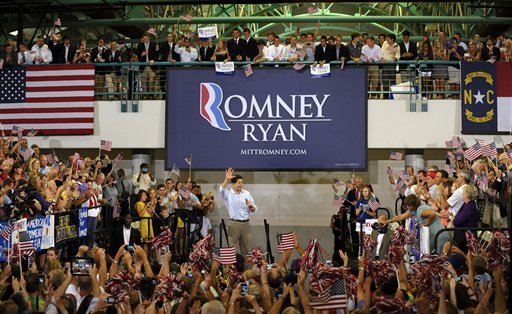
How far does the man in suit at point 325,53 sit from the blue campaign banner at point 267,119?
326 millimetres

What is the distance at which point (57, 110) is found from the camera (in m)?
19.2

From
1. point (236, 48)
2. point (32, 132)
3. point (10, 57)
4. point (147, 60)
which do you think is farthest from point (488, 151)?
point (10, 57)

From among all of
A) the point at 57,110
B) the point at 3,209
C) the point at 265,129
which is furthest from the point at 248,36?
the point at 3,209

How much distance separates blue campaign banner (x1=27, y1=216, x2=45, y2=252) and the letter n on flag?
9673 millimetres

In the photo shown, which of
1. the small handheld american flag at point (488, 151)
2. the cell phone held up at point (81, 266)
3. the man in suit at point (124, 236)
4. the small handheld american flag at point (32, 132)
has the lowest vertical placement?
the man in suit at point (124, 236)

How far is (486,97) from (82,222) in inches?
357

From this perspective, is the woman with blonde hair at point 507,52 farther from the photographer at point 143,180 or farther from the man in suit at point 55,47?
the man in suit at point 55,47

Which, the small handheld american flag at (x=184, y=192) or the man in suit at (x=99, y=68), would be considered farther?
the man in suit at (x=99, y=68)

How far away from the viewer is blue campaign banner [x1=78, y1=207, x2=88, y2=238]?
14.1m

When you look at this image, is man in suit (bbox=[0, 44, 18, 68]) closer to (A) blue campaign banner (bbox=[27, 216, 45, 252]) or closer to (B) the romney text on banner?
(B) the romney text on banner

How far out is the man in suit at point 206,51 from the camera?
19.2 meters

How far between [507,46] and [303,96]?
4.59m

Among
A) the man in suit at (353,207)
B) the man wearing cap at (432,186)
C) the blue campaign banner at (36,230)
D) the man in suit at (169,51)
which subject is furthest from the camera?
the man in suit at (169,51)

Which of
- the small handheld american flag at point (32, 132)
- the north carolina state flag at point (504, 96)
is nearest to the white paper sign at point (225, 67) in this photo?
the small handheld american flag at point (32, 132)
